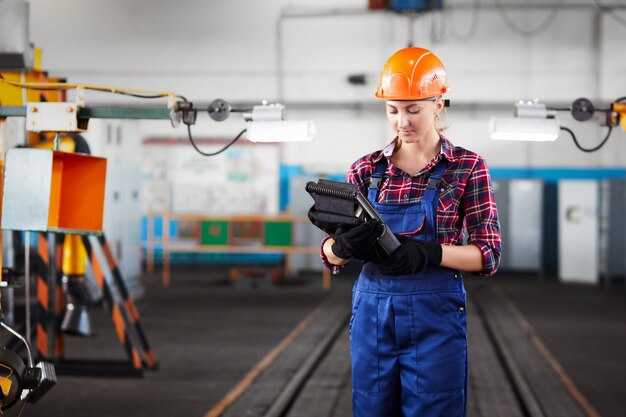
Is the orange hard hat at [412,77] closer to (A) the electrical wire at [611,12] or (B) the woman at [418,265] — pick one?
(B) the woman at [418,265]

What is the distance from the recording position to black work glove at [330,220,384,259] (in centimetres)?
213

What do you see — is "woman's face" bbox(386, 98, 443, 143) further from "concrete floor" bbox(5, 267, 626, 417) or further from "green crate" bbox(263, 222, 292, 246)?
"green crate" bbox(263, 222, 292, 246)

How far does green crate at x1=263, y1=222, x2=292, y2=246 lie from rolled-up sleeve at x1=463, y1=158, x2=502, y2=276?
30.9 feet

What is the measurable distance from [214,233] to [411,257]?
401 inches

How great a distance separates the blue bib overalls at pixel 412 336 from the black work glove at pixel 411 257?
7cm

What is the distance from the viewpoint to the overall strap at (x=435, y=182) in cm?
230

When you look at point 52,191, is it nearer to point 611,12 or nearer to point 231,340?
point 231,340

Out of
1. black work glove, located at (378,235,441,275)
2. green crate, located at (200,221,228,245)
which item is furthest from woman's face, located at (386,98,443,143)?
green crate, located at (200,221,228,245)

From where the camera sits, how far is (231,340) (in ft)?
24.7

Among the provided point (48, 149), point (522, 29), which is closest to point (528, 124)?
point (48, 149)

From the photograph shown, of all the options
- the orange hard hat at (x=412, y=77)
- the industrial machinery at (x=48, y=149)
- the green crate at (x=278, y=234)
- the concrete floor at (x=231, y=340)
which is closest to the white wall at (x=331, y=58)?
the concrete floor at (x=231, y=340)

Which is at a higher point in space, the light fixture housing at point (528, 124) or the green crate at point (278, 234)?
the light fixture housing at point (528, 124)

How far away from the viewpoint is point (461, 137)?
576 inches

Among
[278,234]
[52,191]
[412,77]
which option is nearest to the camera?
[412,77]
